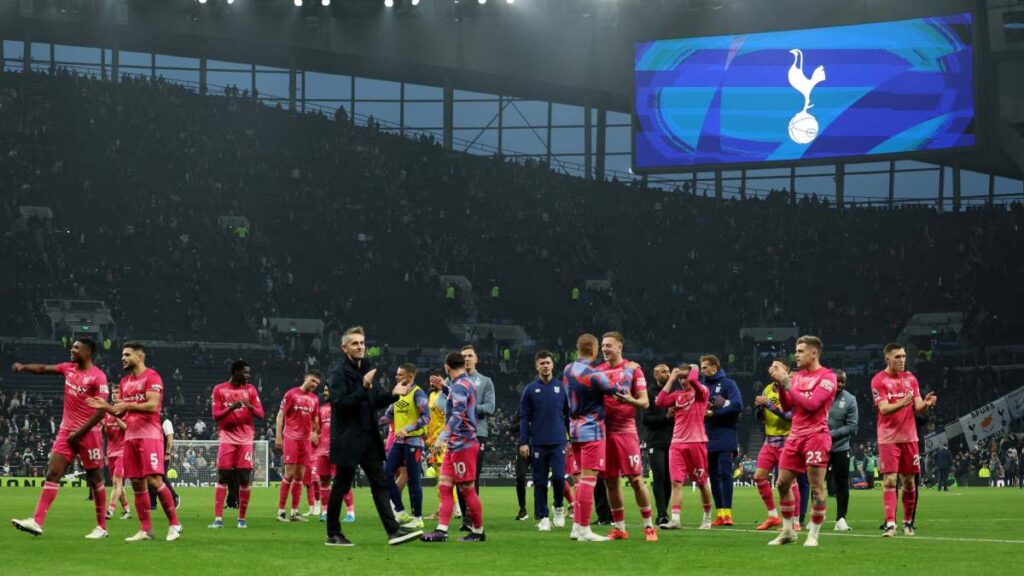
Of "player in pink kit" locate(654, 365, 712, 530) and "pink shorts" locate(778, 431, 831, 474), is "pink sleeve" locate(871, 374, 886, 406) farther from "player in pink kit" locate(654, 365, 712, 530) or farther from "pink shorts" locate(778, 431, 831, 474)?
"pink shorts" locate(778, 431, 831, 474)

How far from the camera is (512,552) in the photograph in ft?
49.6

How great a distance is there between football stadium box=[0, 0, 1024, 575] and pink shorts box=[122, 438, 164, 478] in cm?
1570

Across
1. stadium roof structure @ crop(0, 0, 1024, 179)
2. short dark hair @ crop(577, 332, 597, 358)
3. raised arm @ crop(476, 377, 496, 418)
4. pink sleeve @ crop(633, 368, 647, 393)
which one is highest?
stadium roof structure @ crop(0, 0, 1024, 179)

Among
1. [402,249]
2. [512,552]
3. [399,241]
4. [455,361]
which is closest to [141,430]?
[455,361]

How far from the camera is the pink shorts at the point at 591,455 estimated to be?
15.9 metres

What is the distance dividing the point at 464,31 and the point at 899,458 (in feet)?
150

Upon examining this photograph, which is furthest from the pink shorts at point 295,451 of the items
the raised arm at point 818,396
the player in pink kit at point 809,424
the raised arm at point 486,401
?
the raised arm at point 818,396

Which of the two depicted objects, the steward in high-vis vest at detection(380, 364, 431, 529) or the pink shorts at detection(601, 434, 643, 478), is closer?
the pink shorts at detection(601, 434, 643, 478)

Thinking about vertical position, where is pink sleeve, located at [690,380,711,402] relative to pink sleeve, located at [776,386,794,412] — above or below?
below

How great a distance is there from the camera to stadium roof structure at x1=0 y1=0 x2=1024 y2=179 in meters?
55.7

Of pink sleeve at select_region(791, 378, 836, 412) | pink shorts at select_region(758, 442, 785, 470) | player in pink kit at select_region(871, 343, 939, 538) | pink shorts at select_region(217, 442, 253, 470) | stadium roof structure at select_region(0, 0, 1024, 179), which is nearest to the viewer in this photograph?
pink sleeve at select_region(791, 378, 836, 412)

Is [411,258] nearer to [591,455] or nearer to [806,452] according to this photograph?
[591,455]

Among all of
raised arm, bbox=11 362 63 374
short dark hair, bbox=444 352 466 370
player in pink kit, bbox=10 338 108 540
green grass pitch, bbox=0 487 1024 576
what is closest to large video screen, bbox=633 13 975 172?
green grass pitch, bbox=0 487 1024 576

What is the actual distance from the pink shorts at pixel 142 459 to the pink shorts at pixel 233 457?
431 centimetres
